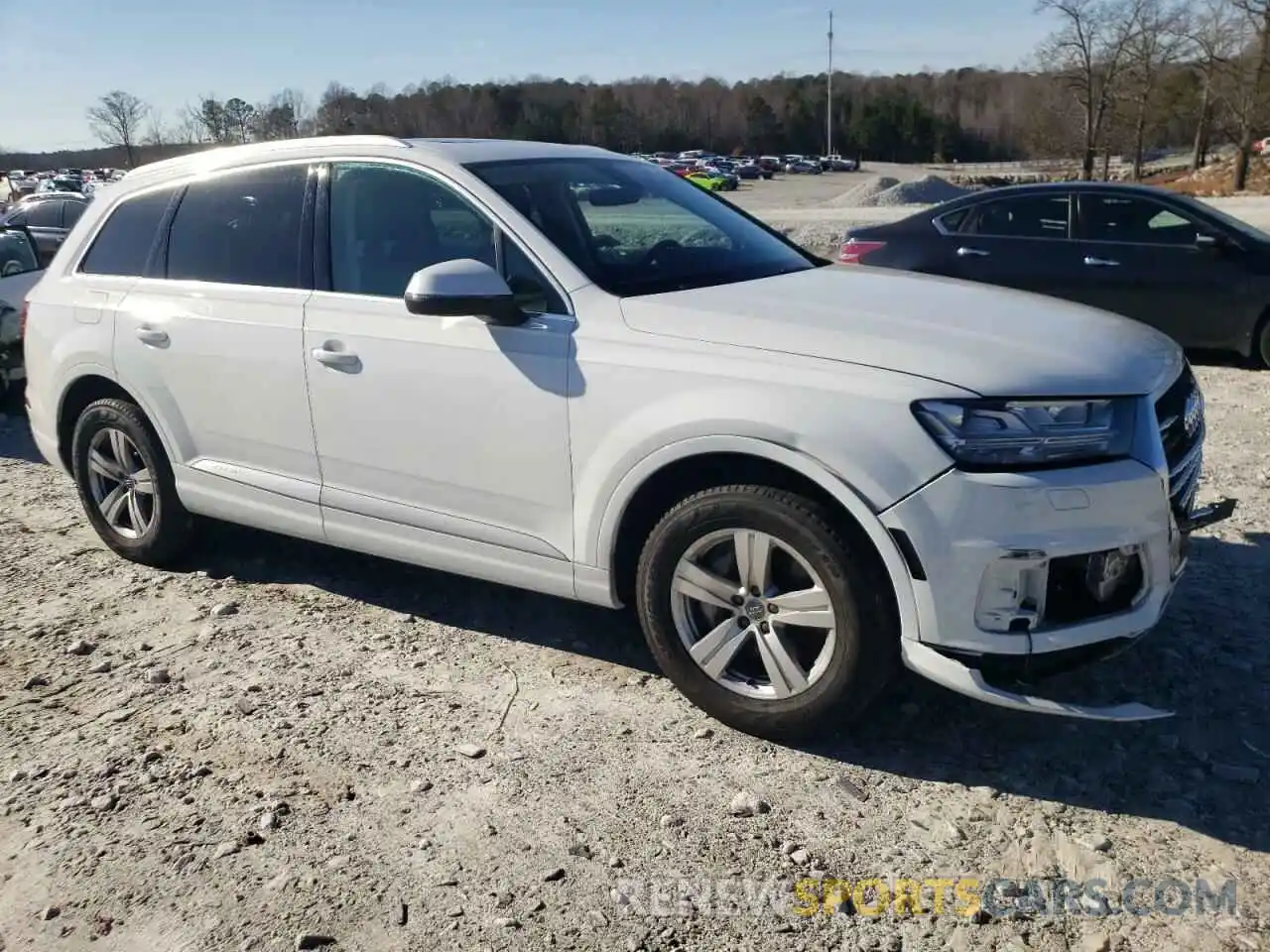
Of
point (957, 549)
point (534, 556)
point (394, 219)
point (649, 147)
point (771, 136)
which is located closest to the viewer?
point (957, 549)

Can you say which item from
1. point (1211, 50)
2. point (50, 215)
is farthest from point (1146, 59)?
point (50, 215)

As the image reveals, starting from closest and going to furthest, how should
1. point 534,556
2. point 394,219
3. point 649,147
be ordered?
point 534,556
point 394,219
point 649,147

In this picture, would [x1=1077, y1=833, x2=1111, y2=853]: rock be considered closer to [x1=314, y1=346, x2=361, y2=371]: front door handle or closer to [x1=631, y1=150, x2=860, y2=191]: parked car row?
[x1=314, y1=346, x2=361, y2=371]: front door handle

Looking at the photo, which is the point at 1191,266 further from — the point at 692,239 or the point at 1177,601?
the point at 692,239

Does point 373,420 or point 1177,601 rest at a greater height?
point 373,420

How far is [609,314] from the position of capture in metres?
3.56

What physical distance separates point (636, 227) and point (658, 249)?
0.16 m

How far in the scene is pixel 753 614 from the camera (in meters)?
3.41

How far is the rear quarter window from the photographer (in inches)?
193

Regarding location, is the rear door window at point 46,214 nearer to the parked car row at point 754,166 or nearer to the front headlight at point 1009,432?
the front headlight at point 1009,432

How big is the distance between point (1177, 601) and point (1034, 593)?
1708mm

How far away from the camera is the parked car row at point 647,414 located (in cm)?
305

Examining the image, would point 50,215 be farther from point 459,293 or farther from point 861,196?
point 861,196

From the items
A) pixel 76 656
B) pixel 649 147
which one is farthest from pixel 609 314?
pixel 649 147
